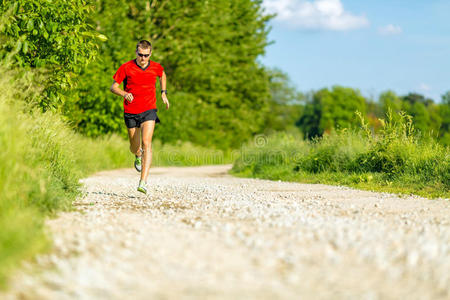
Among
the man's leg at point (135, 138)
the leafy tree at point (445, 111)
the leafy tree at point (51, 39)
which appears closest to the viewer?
the leafy tree at point (51, 39)

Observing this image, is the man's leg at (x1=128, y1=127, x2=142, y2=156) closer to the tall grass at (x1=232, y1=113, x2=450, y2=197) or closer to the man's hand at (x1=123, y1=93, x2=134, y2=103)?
the man's hand at (x1=123, y1=93, x2=134, y2=103)

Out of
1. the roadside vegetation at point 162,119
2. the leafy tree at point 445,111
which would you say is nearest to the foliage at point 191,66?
the roadside vegetation at point 162,119

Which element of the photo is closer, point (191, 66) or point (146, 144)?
point (146, 144)

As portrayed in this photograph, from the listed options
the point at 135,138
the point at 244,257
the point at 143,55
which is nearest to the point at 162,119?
the point at 135,138

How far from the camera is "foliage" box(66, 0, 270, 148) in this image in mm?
22906

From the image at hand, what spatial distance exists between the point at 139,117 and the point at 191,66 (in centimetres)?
Answer: 2314

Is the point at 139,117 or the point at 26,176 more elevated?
the point at 139,117

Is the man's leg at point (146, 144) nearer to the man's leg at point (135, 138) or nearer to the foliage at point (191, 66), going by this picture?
the man's leg at point (135, 138)

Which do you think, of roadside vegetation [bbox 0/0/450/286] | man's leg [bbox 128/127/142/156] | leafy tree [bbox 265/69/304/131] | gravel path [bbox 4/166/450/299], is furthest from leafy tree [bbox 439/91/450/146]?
gravel path [bbox 4/166/450/299]

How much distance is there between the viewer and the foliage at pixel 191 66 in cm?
2291

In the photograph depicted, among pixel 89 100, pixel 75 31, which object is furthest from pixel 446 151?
pixel 89 100

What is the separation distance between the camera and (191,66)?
31.4 m

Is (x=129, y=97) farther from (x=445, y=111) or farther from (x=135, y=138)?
(x=445, y=111)

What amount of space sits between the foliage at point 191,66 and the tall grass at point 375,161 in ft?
20.9
